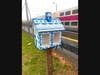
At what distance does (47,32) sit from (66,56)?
6.16 feet

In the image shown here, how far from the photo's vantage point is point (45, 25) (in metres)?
2.59

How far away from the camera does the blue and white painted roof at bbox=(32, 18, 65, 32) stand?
99.2 inches

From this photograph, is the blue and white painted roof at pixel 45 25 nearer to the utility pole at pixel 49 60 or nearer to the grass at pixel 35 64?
the utility pole at pixel 49 60

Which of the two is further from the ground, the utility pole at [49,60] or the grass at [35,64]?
the utility pole at [49,60]

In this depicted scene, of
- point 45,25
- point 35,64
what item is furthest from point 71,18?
point 45,25

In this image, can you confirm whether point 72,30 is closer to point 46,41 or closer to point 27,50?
point 27,50

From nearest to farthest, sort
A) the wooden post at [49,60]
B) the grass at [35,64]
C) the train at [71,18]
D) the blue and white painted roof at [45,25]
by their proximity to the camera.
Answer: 1. the blue and white painted roof at [45,25]
2. the wooden post at [49,60]
3. the grass at [35,64]
4. the train at [71,18]

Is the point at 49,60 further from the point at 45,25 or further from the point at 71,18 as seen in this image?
the point at 71,18

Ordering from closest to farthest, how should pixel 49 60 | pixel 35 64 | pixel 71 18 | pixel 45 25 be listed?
pixel 45 25 → pixel 49 60 → pixel 35 64 → pixel 71 18

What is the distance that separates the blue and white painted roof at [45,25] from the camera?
2.52 meters

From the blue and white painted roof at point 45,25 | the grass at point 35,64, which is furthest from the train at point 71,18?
the blue and white painted roof at point 45,25

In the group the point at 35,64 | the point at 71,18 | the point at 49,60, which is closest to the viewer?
the point at 49,60

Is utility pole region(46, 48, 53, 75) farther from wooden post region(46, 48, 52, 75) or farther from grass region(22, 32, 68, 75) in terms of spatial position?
grass region(22, 32, 68, 75)

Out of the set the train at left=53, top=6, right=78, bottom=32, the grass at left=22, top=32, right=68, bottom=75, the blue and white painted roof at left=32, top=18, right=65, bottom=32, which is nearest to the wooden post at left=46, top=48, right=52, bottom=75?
the blue and white painted roof at left=32, top=18, right=65, bottom=32
